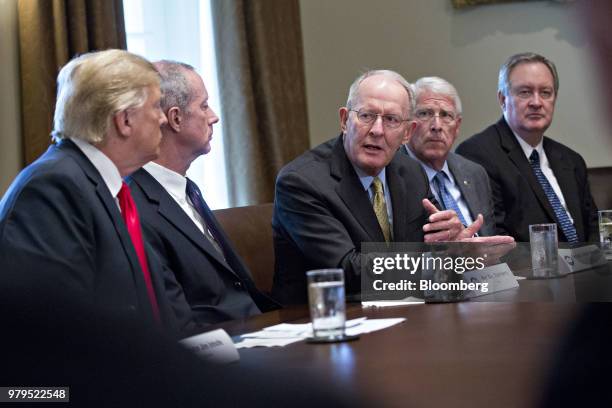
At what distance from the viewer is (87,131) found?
2.15 metres

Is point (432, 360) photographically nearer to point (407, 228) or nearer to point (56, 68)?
point (407, 228)

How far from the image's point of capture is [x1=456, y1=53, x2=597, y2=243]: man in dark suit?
4.23 meters

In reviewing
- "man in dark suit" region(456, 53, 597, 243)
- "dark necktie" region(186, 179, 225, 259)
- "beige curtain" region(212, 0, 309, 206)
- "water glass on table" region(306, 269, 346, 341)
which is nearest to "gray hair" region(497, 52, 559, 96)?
"man in dark suit" region(456, 53, 597, 243)

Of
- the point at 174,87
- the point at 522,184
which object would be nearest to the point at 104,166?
the point at 174,87

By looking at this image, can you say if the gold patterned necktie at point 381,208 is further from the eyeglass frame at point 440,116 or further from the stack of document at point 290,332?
the stack of document at point 290,332

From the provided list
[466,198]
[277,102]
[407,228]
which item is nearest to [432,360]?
[407,228]

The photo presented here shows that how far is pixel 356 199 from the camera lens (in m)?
2.98

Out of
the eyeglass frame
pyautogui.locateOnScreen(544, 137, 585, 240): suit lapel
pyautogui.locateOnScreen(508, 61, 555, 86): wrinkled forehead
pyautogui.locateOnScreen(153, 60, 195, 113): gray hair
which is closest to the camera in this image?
pyautogui.locateOnScreen(153, 60, 195, 113): gray hair

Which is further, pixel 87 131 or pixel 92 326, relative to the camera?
pixel 87 131

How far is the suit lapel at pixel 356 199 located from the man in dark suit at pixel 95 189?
830 millimetres

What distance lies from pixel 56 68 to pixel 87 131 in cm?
172

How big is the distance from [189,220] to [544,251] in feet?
3.47

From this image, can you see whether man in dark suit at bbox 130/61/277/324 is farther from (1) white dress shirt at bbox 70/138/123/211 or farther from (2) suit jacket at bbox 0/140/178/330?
(2) suit jacket at bbox 0/140/178/330

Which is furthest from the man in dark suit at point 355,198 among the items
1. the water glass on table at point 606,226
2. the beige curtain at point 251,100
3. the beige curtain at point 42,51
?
the beige curtain at point 251,100
